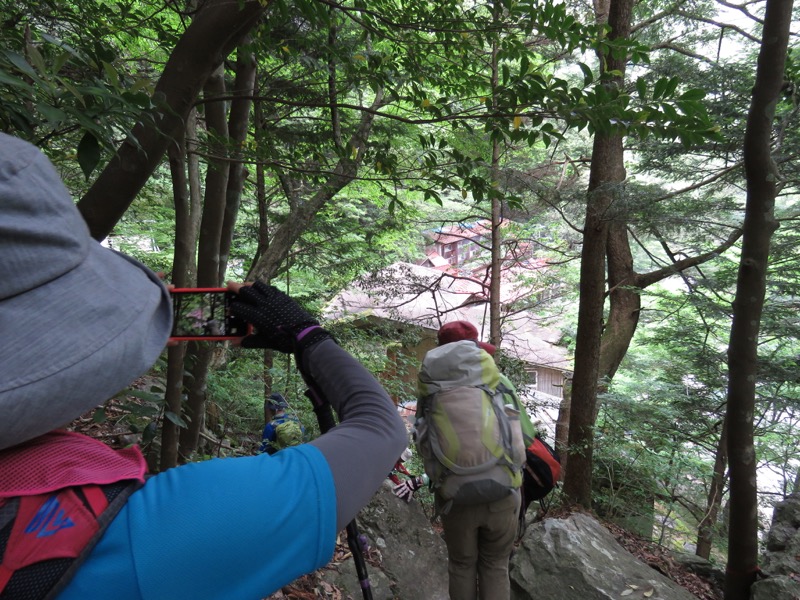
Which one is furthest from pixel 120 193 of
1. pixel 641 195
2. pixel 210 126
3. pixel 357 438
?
pixel 641 195

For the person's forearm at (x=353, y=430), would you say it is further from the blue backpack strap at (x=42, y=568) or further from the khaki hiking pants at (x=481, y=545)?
the khaki hiking pants at (x=481, y=545)

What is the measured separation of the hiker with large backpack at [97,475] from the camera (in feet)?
1.88

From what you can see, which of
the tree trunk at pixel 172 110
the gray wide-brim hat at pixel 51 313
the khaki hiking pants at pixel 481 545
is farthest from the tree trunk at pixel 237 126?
the gray wide-brim hat at pixel 51 313

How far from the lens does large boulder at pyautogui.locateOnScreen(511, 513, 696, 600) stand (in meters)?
3.94

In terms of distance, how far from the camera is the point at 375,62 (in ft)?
10.3

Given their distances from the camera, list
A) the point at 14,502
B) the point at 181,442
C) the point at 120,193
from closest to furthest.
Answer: the point at 14,502
the point at 120,193
the point at 181,442

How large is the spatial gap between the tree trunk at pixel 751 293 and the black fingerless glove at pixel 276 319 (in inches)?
146

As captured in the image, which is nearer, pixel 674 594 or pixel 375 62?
Result: pixel 375 62

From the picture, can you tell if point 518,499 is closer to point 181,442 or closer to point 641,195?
point 181,442

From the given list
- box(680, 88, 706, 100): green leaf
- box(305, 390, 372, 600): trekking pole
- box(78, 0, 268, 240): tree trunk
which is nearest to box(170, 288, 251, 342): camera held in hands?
box(305, 390, 372, 600): trekking pole

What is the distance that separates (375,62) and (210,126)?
118 centimetres

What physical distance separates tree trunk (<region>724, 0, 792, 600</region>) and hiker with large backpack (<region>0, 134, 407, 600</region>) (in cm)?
394

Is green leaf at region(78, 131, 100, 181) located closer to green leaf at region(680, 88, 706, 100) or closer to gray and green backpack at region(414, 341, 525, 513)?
gray and green backpack at region(414, 341, 525, 513)

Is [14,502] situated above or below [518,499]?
above
